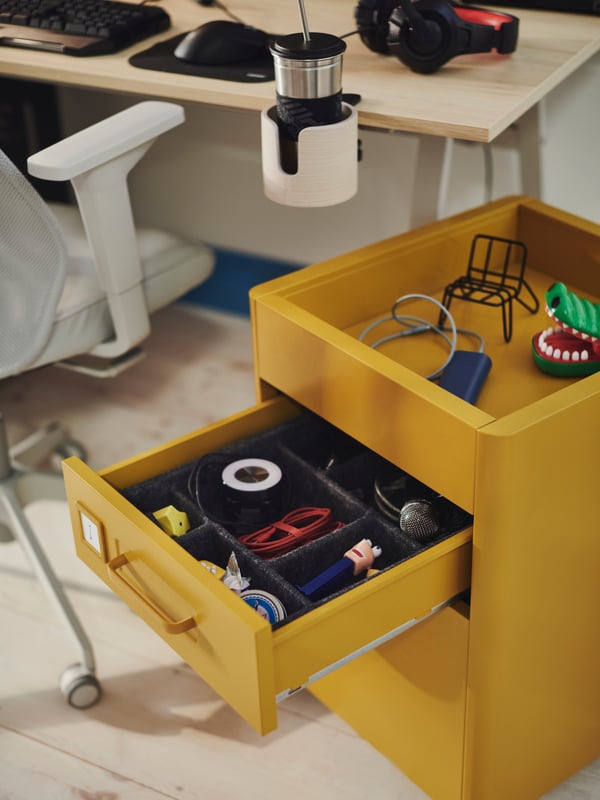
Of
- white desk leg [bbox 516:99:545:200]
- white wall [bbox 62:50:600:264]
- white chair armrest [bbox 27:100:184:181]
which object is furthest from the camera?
white wall [bbox 62:50:600:264]

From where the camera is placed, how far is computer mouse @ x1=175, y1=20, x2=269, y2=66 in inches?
53.4

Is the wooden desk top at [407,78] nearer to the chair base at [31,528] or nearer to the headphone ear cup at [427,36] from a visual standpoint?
the headphone ear cup at [427,36]

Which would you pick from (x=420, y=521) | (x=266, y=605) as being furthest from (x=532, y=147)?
(x=266, y=605)

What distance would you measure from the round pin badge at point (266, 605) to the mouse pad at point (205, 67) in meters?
0.67

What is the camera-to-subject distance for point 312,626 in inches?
35.7

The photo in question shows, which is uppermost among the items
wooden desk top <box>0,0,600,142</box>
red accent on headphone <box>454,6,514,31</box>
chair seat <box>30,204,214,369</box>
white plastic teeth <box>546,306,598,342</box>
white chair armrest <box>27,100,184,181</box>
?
red accent on headphone <box>454,6,514,31</box>

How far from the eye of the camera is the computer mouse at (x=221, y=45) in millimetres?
1355

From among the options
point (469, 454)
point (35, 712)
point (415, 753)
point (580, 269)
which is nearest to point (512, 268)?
point (580, 269)

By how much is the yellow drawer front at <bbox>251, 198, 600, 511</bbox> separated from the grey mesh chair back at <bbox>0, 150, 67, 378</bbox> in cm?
29

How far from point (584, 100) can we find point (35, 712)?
1.30 metres

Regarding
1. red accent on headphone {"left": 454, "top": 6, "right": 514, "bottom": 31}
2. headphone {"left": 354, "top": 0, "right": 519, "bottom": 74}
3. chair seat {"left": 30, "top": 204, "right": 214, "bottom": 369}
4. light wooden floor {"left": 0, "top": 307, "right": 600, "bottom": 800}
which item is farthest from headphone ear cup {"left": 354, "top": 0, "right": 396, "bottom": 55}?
light wooden floor {"left": 0, "top": 307, "right": 600, "bottom": 800}

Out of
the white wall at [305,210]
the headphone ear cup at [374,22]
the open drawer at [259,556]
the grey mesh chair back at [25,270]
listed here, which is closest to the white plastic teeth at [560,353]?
the open drawer at [259,556]

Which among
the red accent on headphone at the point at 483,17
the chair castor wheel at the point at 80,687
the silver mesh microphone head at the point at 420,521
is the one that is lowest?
the chair castor wheel at the point at 80,687

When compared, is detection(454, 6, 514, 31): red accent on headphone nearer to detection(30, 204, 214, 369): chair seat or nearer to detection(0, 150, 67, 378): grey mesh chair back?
detection(30, 204, 214, 369): chair seat
